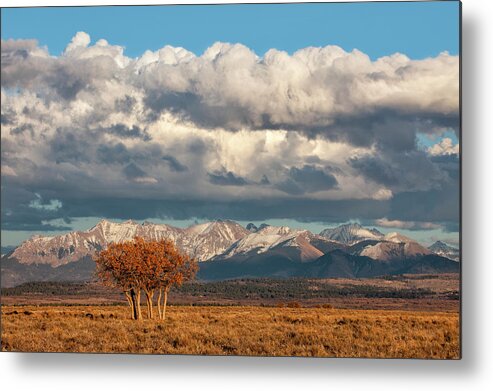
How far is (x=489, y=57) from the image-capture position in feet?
44.5

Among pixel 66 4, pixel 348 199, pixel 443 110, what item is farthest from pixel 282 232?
pixel 66 4

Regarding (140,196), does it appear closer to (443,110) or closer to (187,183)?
(187,183)

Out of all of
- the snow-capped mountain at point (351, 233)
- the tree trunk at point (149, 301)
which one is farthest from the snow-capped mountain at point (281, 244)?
the tree trunk at point (149, 301)

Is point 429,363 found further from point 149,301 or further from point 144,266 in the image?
point 144,266

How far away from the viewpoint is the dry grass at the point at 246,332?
46.6 feet

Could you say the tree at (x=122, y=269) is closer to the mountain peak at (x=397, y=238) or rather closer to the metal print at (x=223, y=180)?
the metal print at (x=223, y=180)

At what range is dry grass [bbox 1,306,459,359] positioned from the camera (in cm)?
1420

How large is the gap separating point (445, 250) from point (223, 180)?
3.70 metres

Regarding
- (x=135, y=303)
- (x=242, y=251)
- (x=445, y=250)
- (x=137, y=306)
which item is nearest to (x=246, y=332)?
(x=242, y=251)

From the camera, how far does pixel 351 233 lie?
15.6 meters

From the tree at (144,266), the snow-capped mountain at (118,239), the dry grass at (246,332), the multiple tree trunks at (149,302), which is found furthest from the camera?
the tree at (144,266)

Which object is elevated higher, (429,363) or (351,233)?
(351,233)

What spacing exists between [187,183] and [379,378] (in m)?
4.36

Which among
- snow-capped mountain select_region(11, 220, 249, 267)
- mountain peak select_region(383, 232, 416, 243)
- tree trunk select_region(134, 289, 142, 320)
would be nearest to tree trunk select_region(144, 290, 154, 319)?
tree trunk select_region(134, 289, 142, 320)
